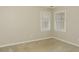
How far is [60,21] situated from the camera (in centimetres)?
145

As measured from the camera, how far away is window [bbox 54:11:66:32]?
1439mm

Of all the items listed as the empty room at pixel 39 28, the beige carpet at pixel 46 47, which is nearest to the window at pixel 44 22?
the empty room at pixel 39 28

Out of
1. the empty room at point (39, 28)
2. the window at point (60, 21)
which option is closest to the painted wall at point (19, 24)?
the empty room at point (39, 28)

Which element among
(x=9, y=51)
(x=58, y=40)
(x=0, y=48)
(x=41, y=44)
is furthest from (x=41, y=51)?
(x=0, y=48)

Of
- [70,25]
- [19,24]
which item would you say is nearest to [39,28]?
[19,24]

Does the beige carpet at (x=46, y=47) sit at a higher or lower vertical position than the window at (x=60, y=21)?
lower

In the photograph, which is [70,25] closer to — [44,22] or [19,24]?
[44,22]

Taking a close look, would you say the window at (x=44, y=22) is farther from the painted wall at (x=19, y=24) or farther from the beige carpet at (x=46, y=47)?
the beige carpet at (x=46, y=47)

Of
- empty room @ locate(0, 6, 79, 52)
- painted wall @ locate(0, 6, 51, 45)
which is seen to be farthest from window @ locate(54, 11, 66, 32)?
painted wall @ locate(0, 6, 51, 45)

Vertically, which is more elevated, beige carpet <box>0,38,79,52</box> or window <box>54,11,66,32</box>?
window <box>54,11,66,32</box>

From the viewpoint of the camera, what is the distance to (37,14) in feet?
4.72

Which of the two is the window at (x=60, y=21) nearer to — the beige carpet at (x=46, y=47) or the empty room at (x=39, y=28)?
the empty room at (x=39, y=28)

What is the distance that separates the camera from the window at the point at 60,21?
1439 millimetres

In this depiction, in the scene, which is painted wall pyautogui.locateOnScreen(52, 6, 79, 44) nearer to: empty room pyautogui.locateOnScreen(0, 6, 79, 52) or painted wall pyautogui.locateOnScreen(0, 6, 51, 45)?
empty room pyautogui.locateOnScreen(0, 6, 79, 52)
